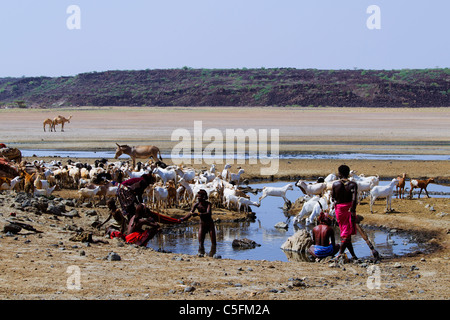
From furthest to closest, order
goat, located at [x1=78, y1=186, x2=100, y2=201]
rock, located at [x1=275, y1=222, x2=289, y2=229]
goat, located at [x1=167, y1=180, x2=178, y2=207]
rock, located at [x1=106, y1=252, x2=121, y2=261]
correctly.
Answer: goat, located at [x1=167, y1=180, x2=178, y2=207] → goat, located at [x1=78, y1=186, x2=100, y2=201] → rock, located at [x1=275, y1=222, x2=289, y2=229] → rock, located at [x1=106, y1=252, x2=121, y2=261]

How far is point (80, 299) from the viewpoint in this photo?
293 inches

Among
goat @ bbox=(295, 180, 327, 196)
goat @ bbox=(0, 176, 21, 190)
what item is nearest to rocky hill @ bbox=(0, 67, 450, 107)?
goat @ bbox=(295, 180, 327, 196)

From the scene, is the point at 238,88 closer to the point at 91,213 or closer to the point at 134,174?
the point at 134,174

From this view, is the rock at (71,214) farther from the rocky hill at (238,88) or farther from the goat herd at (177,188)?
the rocky hill at (238,88)

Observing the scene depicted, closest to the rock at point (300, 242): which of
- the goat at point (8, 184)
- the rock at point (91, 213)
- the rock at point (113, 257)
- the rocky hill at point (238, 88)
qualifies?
the rock at point (113, 257)

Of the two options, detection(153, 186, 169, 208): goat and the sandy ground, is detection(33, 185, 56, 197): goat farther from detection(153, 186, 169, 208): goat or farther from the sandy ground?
detection(153, 186, 169, 208): goat

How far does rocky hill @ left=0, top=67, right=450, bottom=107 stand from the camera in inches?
3578

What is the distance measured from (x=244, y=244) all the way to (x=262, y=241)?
76cm

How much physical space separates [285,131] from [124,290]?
37560 mm

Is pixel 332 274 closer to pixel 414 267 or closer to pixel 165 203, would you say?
pixel 414 267

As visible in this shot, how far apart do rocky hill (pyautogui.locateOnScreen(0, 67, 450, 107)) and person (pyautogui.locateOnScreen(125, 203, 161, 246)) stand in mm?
77998

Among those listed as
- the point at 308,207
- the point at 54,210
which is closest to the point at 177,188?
the point at 308,207
